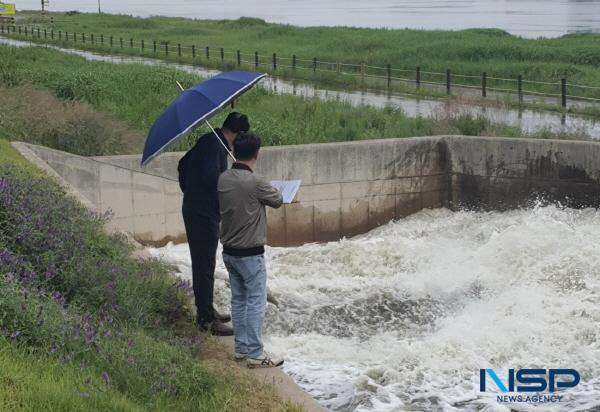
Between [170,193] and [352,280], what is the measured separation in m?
3.44

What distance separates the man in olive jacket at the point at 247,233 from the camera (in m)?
6.98

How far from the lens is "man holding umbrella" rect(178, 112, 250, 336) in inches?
305

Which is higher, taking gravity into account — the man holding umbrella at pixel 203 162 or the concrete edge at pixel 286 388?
the man holding umbrella at pixel 203 162

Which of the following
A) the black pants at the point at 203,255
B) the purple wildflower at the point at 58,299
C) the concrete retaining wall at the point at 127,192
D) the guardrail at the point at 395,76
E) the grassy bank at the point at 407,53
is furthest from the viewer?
the grassy bank at the point at 407,53

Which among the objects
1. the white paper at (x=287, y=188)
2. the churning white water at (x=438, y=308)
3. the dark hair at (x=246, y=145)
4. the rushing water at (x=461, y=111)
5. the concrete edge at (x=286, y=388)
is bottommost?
the churning white water at (x=438, y=308)

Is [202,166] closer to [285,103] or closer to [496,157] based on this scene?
[496,157]

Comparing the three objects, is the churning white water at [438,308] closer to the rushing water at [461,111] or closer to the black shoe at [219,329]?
the black shoe at [219,329]

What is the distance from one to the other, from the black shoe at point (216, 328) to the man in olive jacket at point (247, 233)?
57cm

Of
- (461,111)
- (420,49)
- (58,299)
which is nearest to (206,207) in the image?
(58,299)

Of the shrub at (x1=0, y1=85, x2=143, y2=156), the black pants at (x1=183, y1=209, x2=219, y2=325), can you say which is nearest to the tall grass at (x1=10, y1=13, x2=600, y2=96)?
the shrub at (x1=0, y1=85, x2=143, y2=156)

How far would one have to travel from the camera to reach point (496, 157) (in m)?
16.6

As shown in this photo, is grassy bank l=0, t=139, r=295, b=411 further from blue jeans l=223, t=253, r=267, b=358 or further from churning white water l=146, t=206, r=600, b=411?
churning white water l=146, t=206, r=600, b=411

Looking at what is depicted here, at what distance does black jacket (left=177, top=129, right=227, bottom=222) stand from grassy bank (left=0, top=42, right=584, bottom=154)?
908cm

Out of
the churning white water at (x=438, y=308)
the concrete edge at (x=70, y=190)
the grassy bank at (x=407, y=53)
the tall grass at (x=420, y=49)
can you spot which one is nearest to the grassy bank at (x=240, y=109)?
the concrete edge at (x=70, y=190)
